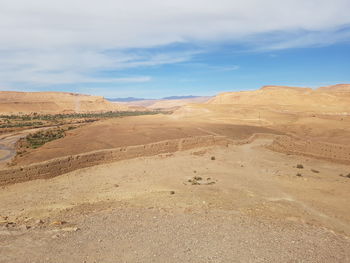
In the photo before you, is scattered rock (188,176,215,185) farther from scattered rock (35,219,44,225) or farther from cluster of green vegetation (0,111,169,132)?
cluster of green vegetation (0,111,169,132)

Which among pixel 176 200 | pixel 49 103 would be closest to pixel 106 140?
pixel 176 200

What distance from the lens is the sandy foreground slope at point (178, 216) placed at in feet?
25.3

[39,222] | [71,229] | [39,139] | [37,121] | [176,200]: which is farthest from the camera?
[37,121]

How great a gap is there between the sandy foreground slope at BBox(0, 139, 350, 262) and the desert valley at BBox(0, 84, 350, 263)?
0.15 ft

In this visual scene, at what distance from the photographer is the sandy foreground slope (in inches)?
303

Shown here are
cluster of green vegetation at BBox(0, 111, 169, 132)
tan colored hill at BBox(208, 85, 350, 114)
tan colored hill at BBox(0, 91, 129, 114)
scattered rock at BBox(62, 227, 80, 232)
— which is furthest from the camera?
tan colored hill at BBox(0, 91, 129, 114)

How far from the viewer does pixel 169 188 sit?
15.0 m

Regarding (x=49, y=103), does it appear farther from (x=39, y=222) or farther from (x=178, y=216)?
(x=178, y=216)

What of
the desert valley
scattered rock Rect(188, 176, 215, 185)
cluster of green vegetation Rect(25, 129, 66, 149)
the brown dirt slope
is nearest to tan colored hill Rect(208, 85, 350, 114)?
the brown dirt slope

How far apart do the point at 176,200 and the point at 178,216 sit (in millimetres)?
2050

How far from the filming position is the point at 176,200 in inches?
494

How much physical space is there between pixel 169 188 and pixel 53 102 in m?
123

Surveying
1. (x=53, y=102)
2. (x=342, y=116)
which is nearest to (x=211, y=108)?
(x=342, y=116)

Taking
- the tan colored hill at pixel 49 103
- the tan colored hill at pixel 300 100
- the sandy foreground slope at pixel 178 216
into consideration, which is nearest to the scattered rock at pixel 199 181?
the sandy foreground slope at pixel 178 216
